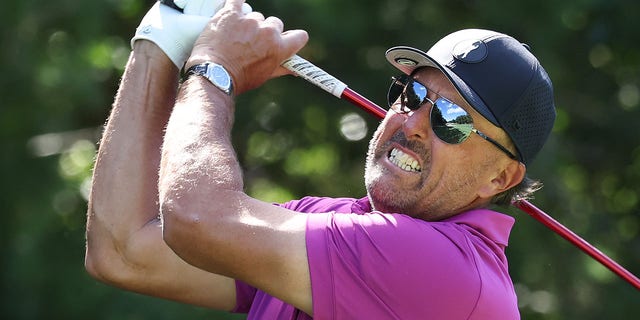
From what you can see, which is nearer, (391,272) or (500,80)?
(391,272)

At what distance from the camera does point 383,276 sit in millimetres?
2711

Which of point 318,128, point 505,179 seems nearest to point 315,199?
point 505,179

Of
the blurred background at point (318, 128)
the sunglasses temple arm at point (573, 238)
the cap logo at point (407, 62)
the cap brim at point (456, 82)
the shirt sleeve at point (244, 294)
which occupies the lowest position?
the blurred background at point (318, 128)

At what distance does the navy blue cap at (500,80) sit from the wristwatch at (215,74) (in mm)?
498

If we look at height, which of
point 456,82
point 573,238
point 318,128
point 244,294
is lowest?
point 318,128

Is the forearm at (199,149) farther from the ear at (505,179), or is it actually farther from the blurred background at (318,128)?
the blurred background at (318,128)

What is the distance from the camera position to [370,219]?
9.14 ft

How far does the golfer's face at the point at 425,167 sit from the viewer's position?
118 inches

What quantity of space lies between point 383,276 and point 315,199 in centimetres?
61

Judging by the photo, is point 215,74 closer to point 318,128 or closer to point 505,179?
point 505,179

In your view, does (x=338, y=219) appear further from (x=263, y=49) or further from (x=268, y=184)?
(x=268, y=184)

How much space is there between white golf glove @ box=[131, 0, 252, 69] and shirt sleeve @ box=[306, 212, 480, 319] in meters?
0.61

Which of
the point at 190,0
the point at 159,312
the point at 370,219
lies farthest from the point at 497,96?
the point at 159,312

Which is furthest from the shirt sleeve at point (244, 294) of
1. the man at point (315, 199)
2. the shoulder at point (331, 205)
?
the shoulder at point (331, 205)
